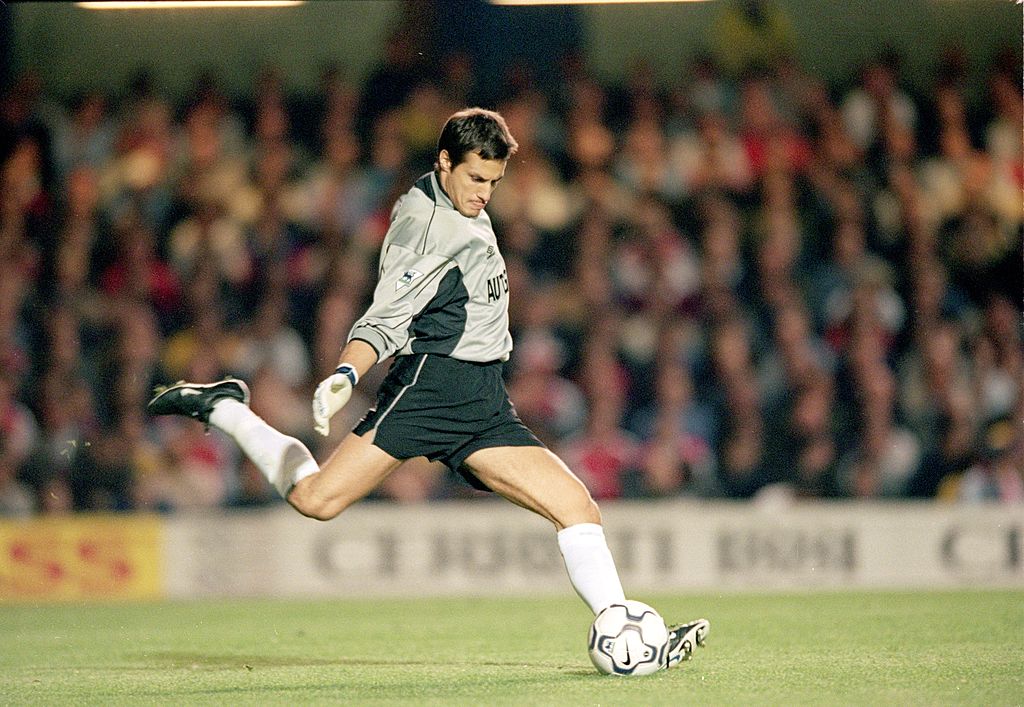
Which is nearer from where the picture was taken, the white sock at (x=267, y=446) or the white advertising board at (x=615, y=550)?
the white sock at (x=267, y=446)

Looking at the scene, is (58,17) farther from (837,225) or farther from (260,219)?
(837,225)

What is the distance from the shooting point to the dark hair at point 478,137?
5.14m

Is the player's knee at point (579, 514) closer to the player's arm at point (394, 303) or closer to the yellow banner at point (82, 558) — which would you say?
the player's arm at point (394, 303)

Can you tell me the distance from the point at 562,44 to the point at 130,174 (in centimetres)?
360

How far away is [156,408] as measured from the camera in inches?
224

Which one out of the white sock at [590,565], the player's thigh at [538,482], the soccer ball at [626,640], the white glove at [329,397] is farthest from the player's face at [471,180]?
the soccer ball at [626,640]

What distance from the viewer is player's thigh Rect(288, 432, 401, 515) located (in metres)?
5.24

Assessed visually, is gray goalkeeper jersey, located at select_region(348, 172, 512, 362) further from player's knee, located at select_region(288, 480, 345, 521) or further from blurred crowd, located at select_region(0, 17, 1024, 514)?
blurred crowd, located at select_region(0, 17, 1024, 514)

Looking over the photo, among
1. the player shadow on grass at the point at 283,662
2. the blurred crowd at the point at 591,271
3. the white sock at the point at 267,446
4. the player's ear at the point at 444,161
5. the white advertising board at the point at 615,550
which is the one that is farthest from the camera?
the blurred crowd at the point at 591,271

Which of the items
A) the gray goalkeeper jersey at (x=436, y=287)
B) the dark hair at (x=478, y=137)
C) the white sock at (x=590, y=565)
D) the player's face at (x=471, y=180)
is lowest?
the white sock at (x=590, y=565)

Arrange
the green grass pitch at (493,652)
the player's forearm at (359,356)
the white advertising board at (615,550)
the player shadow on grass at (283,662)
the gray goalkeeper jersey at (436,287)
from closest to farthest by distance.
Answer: the green grass pitch at (493,652) < the player's forearm at (359,356) < the gray goalkeeper jersey at (436,287) < the player shadow on grass at (283,662) < the white advertising board at (615,550)

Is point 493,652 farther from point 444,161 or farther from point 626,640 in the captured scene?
point 444,161

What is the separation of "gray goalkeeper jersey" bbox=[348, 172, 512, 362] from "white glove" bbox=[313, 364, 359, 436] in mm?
220

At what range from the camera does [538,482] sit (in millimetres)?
5215
